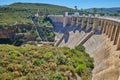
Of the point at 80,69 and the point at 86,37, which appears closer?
the point at 80,69

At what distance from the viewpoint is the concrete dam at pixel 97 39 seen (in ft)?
112

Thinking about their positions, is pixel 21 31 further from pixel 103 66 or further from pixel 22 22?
pixel 103 66

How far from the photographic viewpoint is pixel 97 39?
177 ft

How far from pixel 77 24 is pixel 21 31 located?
17912mm

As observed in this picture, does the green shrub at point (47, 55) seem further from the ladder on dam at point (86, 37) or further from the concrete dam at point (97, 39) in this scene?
the ladder on dam at point (86, 37)

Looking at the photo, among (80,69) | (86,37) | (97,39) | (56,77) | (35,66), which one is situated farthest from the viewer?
(86,37)

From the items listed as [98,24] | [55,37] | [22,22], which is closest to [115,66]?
[98,24]

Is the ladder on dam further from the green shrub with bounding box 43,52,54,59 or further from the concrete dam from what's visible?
the green shrub with bounding box 43,52,54,59

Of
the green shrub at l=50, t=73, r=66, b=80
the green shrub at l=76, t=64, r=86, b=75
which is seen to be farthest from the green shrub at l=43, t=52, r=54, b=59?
the green shrub at l=50, t=73, r=66, b=80

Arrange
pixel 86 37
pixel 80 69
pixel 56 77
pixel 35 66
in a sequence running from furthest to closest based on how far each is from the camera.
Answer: pixel 86 37 → pixel 80 69 → pixel 35 66 → pixel 56 77

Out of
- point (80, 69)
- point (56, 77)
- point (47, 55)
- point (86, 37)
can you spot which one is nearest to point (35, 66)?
point (56, 77)

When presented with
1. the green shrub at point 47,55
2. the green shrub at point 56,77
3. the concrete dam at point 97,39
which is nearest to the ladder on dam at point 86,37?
the concrete dam at point 97,39

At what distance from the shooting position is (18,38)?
80.9 meters

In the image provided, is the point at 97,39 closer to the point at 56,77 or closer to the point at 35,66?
the point at 35,66
